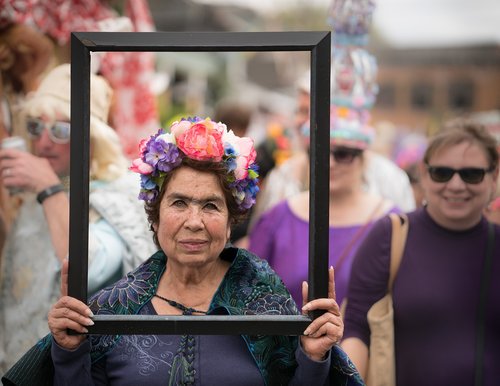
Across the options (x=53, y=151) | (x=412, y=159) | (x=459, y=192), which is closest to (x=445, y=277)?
(x=459, y=192)

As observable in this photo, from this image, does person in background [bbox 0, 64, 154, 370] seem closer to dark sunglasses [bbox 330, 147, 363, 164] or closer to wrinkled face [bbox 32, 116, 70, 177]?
wrinkled face [bbox 32, 116, 70, 177]

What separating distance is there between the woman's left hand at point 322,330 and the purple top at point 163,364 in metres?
0.04

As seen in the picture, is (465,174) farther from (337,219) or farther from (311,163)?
(311,163)

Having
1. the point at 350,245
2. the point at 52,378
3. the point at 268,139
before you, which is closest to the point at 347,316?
the point at 350,245

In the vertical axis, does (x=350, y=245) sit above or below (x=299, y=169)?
below

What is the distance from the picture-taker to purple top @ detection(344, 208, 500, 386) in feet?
12.6

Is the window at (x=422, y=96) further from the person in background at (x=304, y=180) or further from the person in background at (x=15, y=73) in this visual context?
the person in background at (x=15, y=73)

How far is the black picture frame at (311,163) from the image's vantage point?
9.09ft

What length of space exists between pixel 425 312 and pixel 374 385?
15.9 inches

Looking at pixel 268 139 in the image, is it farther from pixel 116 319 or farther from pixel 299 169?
pixel 116 319

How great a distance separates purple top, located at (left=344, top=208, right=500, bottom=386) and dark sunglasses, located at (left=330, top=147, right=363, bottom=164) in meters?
1.29

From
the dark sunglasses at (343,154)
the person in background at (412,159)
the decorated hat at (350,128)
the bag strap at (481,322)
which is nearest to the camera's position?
the bag strap at (481,322)

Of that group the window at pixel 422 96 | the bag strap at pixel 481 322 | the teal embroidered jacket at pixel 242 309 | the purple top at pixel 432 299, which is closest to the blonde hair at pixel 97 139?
the purple top at pixel 432 299

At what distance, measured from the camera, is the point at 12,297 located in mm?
4445
